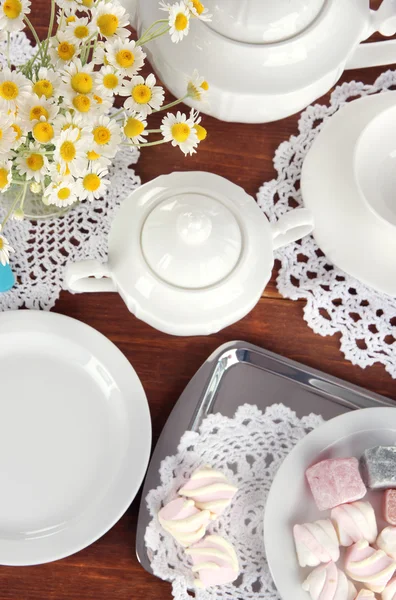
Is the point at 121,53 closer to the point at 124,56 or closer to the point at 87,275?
the point at 124,56

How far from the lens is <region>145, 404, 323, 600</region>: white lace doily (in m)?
0.69

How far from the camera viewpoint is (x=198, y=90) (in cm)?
56

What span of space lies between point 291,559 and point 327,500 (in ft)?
0.24

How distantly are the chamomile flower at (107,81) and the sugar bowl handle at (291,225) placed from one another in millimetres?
208

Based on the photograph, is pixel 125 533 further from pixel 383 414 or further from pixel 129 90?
pixel 129 90

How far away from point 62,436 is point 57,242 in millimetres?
234

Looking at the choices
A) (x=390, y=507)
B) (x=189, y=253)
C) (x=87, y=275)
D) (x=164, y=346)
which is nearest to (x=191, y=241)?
(x=189, y=253)

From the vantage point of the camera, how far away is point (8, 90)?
0.49 meters

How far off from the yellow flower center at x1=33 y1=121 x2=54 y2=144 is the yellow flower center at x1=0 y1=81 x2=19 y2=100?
3 cm

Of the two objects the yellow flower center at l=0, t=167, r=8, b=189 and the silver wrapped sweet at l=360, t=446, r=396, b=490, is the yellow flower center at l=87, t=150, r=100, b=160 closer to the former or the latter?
the yellow flower center at l=0, t=167, r=8, b=189

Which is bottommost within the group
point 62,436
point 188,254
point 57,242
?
point 62,436

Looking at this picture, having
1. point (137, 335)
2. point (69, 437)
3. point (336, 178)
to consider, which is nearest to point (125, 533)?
point (69, 437)

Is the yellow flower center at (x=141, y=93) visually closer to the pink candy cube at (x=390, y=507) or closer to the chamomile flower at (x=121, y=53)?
the chamomile flower at (x=121, y=53)

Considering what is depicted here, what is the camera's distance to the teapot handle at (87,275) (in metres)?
0.62
